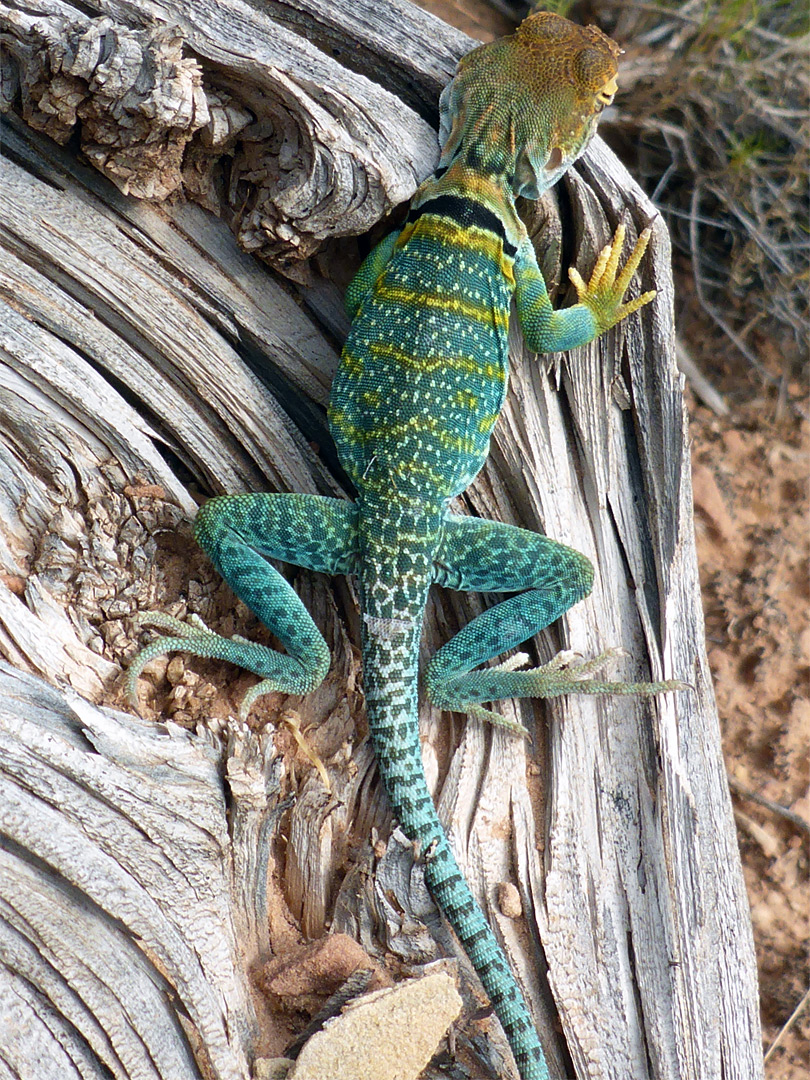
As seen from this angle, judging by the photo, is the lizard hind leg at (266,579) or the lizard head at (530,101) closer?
the lizard hind leg at (266,579)

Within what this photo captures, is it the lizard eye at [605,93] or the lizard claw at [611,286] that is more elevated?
the lizard eye at [605,93]

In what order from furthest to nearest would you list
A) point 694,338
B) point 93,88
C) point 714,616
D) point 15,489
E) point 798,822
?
1. point 694,338
2. point 714,616
3. point 798,822
4. point 15,489
5. point 93,88

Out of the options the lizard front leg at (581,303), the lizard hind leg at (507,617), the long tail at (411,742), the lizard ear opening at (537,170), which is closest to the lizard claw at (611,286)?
the lizard front leg at (581,303)

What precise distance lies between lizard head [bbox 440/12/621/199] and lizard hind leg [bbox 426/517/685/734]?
49.8 inches

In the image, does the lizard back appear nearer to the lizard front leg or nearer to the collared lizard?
the collared lizard

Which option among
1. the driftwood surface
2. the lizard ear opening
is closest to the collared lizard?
the lizard ear opening

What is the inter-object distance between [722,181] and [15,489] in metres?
3.79

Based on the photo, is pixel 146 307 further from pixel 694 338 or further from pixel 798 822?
pixel 798 822

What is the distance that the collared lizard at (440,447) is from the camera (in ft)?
9.52

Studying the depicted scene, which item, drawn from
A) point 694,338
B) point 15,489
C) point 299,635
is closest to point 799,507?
point 694,338

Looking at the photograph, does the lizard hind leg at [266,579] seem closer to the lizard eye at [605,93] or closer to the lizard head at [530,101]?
the lizard head at [530,101]

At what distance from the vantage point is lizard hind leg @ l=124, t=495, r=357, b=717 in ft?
9.48

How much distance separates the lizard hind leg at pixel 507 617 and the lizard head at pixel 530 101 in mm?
1266

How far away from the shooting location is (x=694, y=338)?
482 cm
